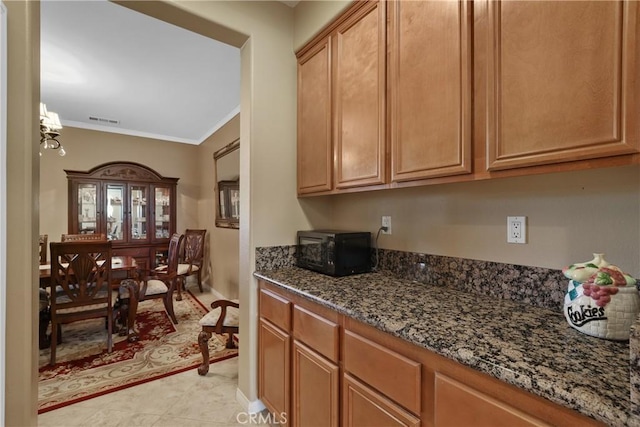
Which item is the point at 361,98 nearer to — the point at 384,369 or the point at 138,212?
the point at 384,369

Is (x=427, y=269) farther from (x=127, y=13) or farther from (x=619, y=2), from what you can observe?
(x=127, y=13)

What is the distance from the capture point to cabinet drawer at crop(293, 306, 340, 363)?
4.11 ft

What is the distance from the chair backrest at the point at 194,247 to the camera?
461cm

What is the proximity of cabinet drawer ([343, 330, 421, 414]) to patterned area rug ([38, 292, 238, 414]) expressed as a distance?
1.86 metres

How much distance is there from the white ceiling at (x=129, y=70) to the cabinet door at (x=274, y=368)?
2.38 metres

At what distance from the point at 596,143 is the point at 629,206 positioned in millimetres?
343

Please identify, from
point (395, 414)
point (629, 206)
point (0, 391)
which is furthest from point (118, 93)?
point (629, 206)

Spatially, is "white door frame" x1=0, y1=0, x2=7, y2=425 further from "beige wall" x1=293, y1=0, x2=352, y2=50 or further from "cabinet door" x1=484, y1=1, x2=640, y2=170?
"cabinet door" x1=484, y1=1, x2=640, y2=170

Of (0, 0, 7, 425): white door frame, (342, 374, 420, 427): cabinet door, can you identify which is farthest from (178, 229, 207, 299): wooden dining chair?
(342, 374, 420, 427): cabinet door

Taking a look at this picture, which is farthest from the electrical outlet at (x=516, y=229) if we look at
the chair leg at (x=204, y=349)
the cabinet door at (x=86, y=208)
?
the cabinet door at (x=86, y=208)

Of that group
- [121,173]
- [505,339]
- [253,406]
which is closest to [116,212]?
[121,173]

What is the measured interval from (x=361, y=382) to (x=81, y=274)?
2607 millimetres

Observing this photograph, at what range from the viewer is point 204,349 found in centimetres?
228

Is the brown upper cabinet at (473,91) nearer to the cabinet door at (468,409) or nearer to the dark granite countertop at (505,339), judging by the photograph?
the dark granite countertop at (505,339)
